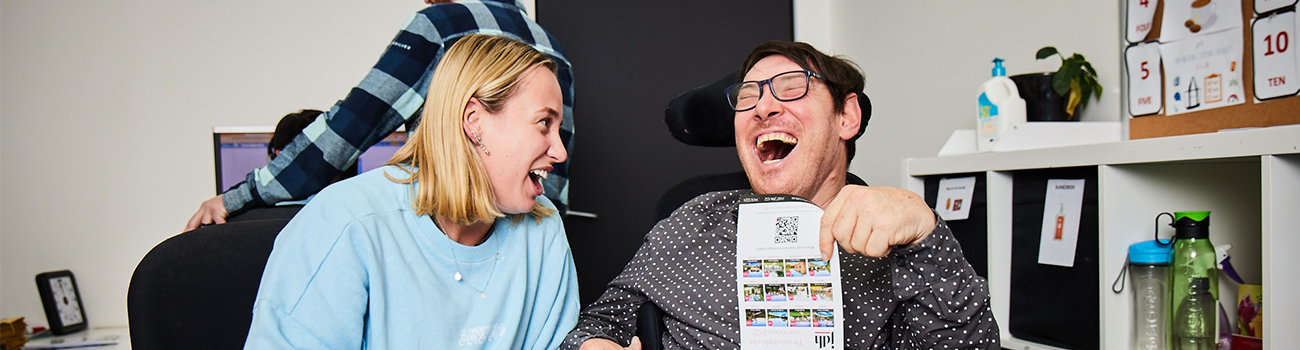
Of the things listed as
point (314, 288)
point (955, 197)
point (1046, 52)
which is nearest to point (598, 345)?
point (314, 288)

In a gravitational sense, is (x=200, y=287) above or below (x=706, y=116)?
below

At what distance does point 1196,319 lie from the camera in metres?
1.51

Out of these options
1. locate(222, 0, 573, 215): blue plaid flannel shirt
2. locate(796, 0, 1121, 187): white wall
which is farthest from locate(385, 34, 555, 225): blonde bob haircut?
locate(796, 0, 1121, 187): white wall

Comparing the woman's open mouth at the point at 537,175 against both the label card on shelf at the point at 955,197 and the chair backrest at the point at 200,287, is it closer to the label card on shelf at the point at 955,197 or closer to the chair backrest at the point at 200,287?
the chair backrest at the point at 200,287

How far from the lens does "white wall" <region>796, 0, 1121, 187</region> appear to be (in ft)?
6.78

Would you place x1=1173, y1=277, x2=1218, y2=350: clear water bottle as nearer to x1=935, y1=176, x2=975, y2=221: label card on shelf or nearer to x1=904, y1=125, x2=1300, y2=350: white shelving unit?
x1=904, y1=125, x2=1300, y2=350: white shelving unit

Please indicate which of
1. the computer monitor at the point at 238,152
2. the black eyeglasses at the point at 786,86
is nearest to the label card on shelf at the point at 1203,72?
the black eyeglasses at the point at 786,86

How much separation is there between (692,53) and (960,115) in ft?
3.79

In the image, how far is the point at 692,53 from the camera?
326 centimetres

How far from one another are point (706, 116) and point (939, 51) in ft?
4.40

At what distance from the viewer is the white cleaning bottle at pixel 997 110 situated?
1.88m

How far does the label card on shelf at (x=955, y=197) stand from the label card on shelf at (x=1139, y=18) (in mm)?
464

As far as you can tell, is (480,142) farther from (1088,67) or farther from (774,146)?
(1088,67)

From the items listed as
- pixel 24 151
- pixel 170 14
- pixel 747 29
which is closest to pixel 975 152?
pixel 747 29
